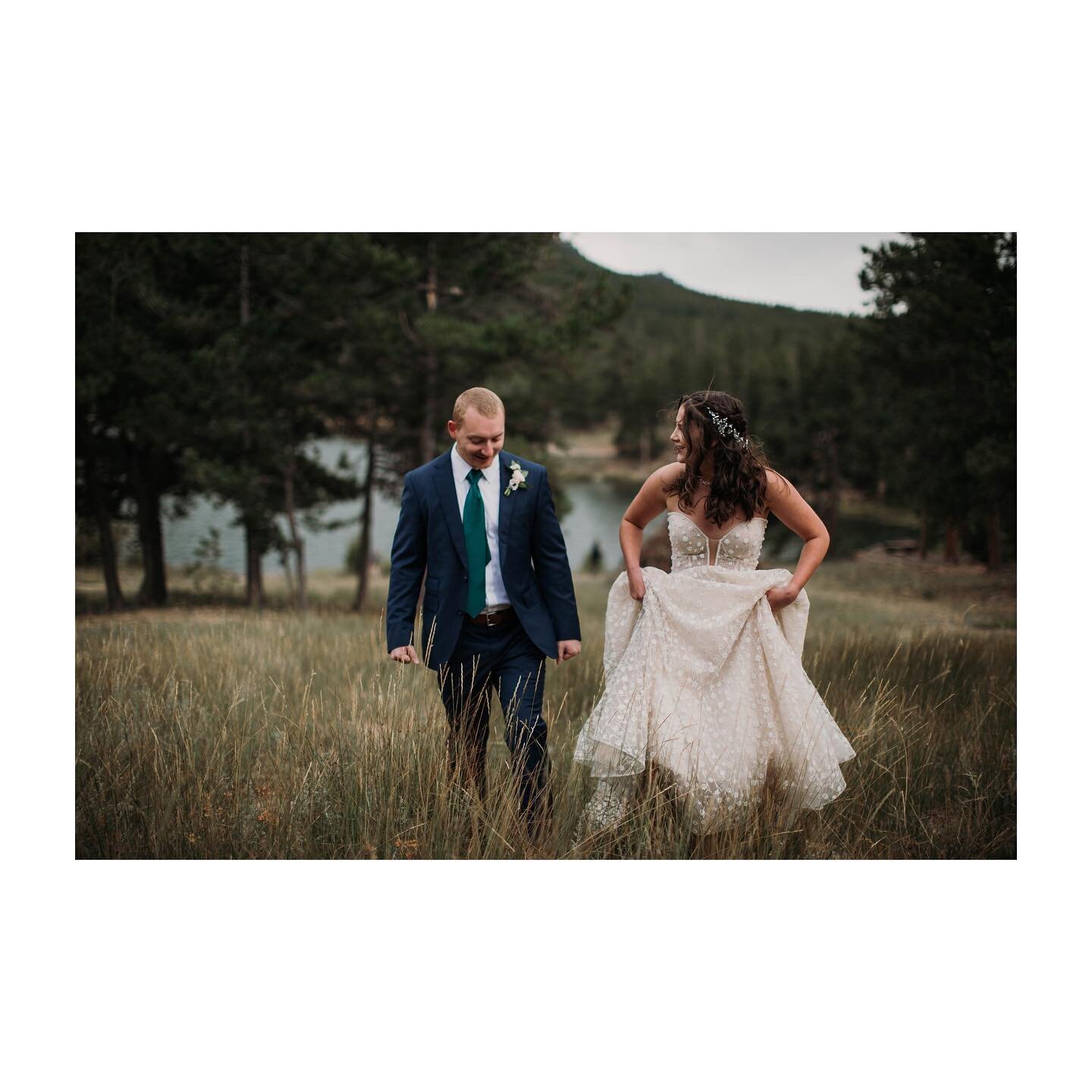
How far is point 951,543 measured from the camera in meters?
9.88

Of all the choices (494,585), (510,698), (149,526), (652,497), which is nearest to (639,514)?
(652,497)

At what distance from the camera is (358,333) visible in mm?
10375

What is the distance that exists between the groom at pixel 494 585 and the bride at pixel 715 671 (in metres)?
0.26

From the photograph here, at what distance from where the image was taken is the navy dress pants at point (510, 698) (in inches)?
131

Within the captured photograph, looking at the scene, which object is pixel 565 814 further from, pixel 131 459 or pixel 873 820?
pixel 131 459

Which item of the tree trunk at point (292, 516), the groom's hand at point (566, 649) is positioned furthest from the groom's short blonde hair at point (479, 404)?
the tree trunk at point (292, 516)

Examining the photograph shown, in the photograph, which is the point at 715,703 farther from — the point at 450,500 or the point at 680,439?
the point at 450,500

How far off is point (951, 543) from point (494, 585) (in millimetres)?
8173

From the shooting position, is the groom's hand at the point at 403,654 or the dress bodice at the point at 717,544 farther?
the dress bodice at the point at 717,544

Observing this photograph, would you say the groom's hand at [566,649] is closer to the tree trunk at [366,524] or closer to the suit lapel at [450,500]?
the suit lapel at [450,500]

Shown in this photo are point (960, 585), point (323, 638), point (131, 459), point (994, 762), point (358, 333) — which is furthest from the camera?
point (358, 333)

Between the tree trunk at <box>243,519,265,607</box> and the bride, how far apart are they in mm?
8059

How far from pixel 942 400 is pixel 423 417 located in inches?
242

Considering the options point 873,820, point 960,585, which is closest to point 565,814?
point 873,820
